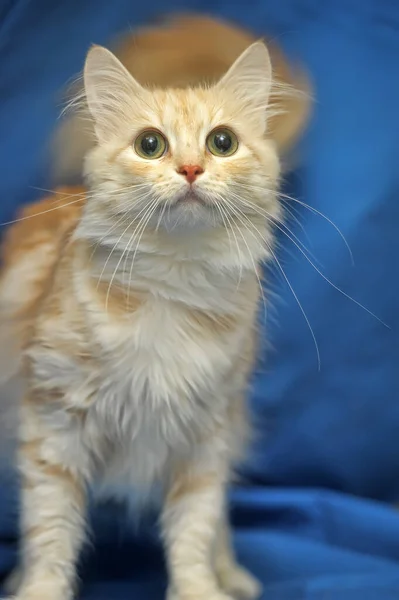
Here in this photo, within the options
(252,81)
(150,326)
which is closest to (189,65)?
(252,81)

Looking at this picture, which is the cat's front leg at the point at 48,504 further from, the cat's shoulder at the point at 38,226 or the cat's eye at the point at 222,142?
the cat's eye at the point at 222,142

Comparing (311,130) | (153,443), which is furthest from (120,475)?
(311,130)

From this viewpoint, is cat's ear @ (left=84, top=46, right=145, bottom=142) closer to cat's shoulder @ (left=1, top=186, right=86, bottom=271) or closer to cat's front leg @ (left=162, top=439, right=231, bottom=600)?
cat's shoulder @ (left=1, top=186, right=86, bottom=271)

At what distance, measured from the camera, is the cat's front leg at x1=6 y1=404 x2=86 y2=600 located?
3.43 ft

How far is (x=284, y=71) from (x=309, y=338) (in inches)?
19.2

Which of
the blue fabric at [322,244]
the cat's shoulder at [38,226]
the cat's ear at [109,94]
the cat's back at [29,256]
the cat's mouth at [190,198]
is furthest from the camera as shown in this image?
the blue fabric at [322,244]

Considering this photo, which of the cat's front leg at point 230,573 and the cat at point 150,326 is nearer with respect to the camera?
the cat at point 150,326

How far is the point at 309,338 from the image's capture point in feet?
4.75

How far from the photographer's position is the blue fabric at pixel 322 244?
138cm

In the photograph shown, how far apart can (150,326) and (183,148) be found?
242 mm

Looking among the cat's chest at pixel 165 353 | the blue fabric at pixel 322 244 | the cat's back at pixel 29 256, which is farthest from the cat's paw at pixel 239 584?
the cat's back at pixel 29 256

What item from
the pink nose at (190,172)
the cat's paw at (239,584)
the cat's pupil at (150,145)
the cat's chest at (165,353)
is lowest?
the cat's paw at (239,584)

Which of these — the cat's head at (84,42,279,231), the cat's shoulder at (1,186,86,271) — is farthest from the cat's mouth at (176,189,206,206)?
the cat's shoulder at (1,186,86,271)

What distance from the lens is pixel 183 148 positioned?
3.31 ft
